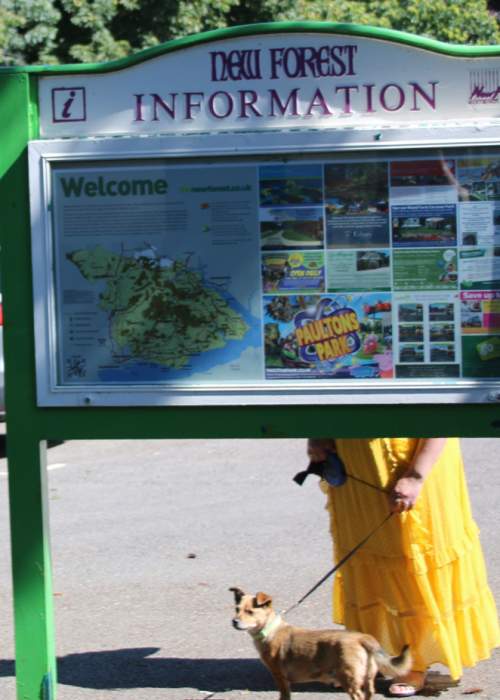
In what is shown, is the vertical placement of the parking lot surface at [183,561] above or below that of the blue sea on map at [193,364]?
below

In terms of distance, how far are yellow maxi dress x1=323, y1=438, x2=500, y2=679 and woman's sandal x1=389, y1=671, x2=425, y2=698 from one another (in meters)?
0.04

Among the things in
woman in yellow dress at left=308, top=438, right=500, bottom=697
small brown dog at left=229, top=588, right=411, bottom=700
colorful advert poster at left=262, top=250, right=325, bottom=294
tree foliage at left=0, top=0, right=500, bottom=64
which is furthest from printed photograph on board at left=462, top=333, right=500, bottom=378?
tree foliage at left=0, top=0, right=500, bottom=64

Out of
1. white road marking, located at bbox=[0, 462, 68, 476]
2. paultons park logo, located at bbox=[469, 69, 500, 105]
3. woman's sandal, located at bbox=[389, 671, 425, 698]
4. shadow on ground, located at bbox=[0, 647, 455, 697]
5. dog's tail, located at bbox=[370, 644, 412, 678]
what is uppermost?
paultons park logo, located at bbox=[469, 69, 500, 105]

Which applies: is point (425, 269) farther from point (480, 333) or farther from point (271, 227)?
point (271, 227)

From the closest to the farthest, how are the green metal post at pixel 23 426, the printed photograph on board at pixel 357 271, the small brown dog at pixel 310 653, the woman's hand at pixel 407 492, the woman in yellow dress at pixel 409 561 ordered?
the printed photograph on board at pixel 357 271
the green metal post at pixel 23 426
the small brown dog at pixel 310 653
the woman's hand at pixel 407 492
the woman in yellow dress at pixel 409 561

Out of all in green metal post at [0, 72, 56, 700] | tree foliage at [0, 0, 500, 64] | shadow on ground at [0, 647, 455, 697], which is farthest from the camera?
tree foliage at [0, 0, 500, 64]

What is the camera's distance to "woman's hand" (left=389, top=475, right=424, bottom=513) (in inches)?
167

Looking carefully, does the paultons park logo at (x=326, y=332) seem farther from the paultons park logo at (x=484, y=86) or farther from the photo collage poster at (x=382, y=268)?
the paultons park logo at (x=484, y=86)

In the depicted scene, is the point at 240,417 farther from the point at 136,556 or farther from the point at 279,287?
the point at 136,556

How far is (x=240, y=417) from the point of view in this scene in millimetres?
3803

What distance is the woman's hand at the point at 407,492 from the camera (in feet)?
14.0

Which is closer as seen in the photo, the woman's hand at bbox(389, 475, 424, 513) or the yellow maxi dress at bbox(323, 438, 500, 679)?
the woman's hand at bbox(389, 475, 424, 513)

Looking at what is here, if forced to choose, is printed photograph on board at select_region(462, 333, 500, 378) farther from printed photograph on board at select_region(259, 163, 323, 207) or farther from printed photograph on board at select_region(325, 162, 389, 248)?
printed photograph on board at select_region(259, 163, 323, 207)

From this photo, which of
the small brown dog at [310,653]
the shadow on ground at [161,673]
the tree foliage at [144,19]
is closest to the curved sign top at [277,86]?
the small brown dog at [310,653]
